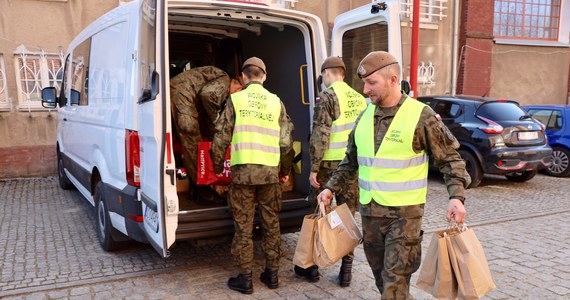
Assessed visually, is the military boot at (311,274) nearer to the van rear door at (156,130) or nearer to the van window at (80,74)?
the van rear door at (156,130)

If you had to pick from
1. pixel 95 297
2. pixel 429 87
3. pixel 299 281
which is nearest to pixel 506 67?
pixel 429 87

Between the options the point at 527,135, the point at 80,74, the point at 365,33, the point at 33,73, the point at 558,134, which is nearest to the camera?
the point at 365,33

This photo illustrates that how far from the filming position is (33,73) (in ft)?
27.6

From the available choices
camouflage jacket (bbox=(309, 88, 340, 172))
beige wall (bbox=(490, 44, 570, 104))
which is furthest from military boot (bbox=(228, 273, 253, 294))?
beige wall (bbox=(490, 44, 570, 104))

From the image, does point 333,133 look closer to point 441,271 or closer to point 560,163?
point 441,271

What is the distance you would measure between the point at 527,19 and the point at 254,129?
14692mm

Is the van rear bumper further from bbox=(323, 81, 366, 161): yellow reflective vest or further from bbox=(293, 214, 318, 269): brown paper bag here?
bbox=(293, 214, 318, 269): brown paper bag

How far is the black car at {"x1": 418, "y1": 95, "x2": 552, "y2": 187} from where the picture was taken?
296 inches

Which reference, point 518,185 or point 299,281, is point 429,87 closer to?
point 518,185

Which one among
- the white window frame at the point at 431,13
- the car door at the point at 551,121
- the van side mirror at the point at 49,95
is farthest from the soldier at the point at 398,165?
the white window frame at the point at 431,13

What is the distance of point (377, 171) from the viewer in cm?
262

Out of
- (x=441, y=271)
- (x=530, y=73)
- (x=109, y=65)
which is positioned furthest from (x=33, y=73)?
(x=530, y=73)

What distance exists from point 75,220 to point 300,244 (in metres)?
3.79

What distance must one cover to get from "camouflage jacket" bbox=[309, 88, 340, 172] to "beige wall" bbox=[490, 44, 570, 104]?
467 inches
